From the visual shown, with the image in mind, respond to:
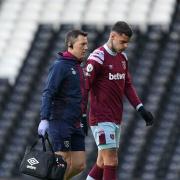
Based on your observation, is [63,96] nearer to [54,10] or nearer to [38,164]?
[38,164]

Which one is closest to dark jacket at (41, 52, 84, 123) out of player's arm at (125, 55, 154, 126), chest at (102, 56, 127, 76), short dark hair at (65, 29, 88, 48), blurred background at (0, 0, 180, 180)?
short dark hair at (65, 29, 88, 48)

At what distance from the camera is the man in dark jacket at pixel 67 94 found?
8445 mm

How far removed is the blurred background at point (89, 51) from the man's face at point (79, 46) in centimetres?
682

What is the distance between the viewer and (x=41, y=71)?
1873 cm

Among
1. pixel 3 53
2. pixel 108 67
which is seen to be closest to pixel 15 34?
pixel 3 53

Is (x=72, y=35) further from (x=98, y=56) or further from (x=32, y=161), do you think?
(x=32, y=161)

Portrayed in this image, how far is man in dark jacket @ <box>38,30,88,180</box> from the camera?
27.7 feet

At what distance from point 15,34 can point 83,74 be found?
1167 cm

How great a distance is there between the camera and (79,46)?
8.48 metres

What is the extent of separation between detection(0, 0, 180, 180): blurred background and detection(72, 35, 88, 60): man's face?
682cm

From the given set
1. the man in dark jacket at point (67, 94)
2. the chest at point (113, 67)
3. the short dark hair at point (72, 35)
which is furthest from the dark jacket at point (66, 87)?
the chest at point (113, 67)

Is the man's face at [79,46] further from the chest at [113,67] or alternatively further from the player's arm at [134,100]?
the player's arm at [134,100]

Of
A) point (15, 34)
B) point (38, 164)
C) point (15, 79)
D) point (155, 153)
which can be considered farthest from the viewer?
point (15, 34)

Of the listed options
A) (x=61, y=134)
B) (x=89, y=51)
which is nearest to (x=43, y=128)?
(x=61, y=134)
